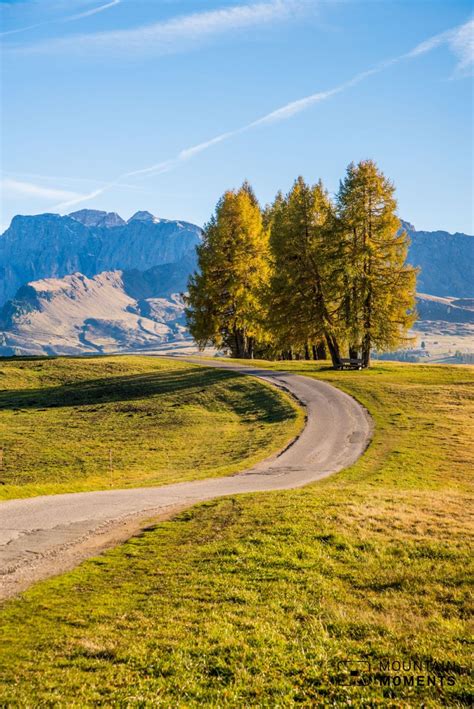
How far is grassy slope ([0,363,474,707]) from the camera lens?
812 cm

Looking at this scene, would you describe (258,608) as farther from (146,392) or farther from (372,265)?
(372,265)

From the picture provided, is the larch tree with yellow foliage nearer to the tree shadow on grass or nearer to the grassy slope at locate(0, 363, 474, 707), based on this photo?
the tree shadow on grass

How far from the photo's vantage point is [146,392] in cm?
4784

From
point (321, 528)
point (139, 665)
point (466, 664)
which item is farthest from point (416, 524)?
point (139, 665)

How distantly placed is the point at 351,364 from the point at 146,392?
69.1 ft

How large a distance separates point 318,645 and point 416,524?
8334mm

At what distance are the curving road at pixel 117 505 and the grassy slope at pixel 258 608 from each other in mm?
1076

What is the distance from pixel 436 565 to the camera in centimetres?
1321

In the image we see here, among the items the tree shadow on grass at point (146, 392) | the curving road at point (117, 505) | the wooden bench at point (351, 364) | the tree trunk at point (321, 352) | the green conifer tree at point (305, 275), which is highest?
the green conifer tree at point (305, 275)

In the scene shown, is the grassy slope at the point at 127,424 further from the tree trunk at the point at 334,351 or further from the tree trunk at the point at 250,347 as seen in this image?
the tree trunk at the point at 250,347

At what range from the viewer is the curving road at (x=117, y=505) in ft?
47.1

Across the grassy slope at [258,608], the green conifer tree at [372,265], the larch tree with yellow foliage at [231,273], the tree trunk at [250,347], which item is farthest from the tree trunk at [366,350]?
the grassy slope at [258,608]

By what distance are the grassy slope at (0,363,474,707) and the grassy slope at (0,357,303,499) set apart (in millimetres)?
9761

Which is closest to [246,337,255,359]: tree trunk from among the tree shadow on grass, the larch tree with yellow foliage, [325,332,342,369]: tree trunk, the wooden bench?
the larch tree with yellow foliage
